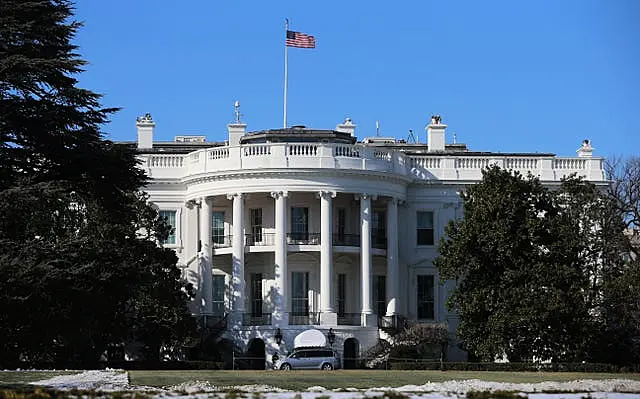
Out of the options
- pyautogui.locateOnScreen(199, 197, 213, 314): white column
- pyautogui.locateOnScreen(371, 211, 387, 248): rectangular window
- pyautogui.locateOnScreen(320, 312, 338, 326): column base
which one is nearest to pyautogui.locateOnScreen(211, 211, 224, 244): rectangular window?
pyautogui.locateOnScreen(199, 197, 213, 314): white column

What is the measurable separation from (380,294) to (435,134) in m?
11.1

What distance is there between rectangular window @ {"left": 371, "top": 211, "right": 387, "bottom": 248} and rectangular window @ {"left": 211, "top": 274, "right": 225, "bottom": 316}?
8.18 m

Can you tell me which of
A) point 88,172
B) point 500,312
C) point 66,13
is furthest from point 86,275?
point 500,312

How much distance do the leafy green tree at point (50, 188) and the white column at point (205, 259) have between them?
22711 millimetres

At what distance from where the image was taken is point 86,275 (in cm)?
4338

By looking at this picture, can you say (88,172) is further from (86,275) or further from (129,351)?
(129,351)

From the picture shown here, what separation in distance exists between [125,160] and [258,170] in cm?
2409

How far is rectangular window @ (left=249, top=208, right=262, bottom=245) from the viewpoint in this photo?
71.3 metres

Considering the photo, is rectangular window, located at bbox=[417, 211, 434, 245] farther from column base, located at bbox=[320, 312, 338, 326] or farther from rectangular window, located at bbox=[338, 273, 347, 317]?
column base, located at bbox=[320, 312, 338, 326]

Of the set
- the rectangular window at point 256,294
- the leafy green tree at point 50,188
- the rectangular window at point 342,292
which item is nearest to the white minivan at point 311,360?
the rectangular window at point 256,294

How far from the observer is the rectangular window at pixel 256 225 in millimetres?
71312

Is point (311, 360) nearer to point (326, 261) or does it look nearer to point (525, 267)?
point (326, 261)

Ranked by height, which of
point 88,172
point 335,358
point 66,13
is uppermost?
point 66,13

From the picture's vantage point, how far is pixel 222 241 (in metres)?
72.9
